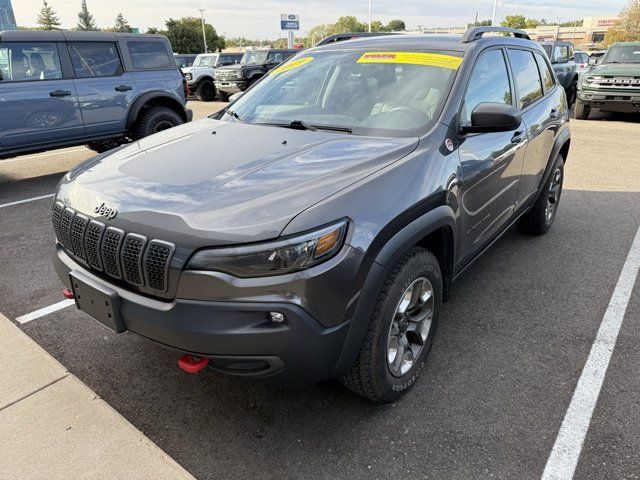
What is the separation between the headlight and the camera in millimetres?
1824

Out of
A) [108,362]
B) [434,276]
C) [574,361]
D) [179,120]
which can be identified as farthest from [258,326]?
[179,120]

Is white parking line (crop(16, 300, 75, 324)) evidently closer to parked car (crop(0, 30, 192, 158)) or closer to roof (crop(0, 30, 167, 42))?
parked car (crop(0, 30, 192, 158))

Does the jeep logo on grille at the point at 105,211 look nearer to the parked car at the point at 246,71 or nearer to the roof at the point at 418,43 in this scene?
the roof at the point at 418,43

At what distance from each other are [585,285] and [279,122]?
8.75ft

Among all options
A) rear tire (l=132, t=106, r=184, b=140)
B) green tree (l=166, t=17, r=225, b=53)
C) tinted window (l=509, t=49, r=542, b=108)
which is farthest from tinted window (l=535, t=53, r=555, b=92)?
green tree (l=166, t=17, r=225, b=53)

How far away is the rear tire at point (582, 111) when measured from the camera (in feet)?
41.4

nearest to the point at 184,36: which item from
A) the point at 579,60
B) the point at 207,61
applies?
the point at 207,61

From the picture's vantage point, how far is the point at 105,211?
2.13m

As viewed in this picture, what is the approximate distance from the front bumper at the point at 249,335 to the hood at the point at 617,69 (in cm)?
1217

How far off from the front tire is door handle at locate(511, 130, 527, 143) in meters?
1.40

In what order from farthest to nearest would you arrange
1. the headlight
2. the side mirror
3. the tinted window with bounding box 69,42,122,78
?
the tinted window with bounding box 69,42,122,78
the side mirror
the headlight

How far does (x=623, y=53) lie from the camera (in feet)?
41.0

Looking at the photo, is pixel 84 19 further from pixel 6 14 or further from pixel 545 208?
pixel 545 208

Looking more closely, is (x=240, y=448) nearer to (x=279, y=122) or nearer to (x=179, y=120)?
(x=279, y=122)
